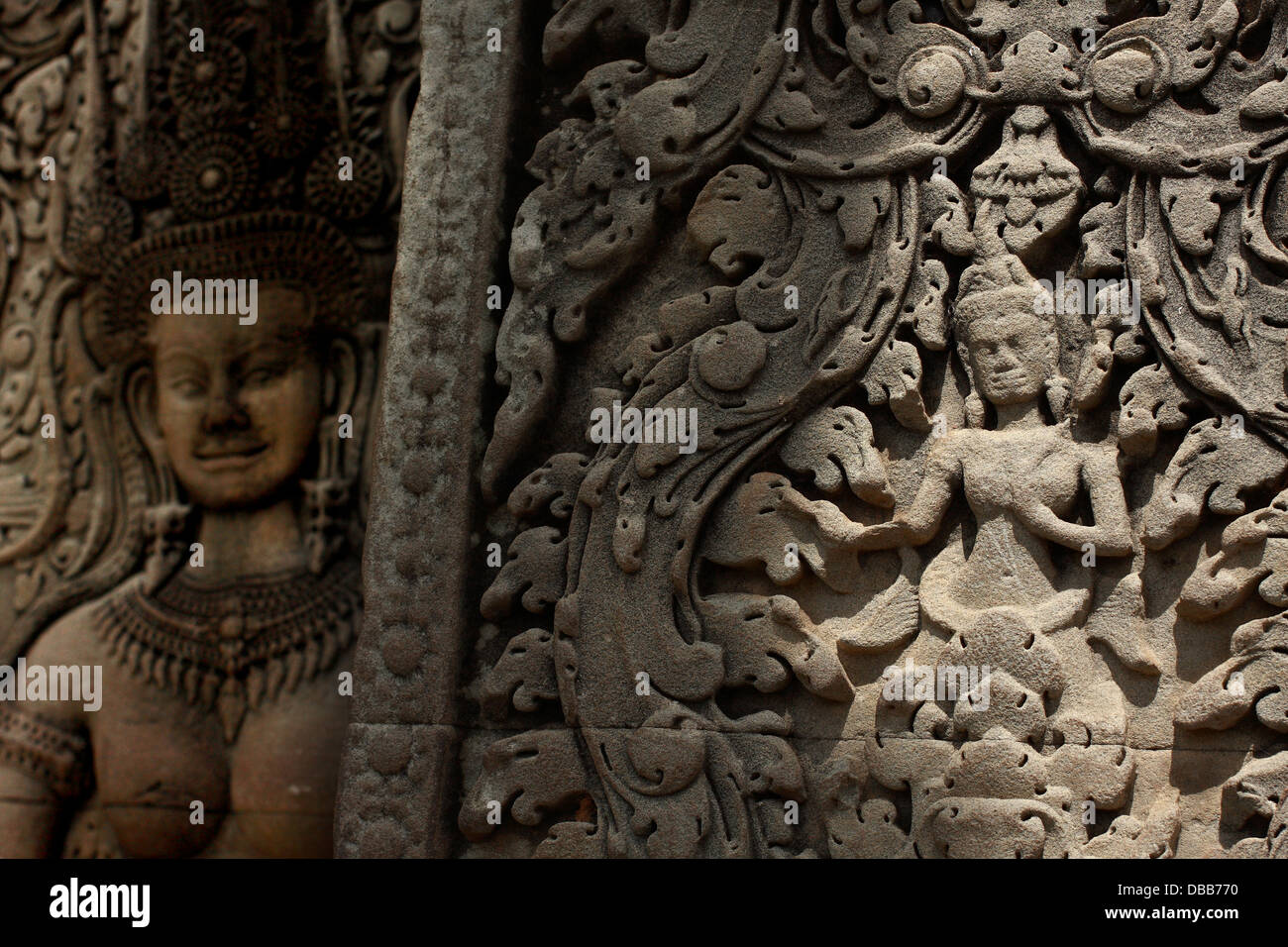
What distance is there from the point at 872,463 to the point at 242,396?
1994 mm

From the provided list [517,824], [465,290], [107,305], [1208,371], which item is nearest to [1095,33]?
[1208,371]

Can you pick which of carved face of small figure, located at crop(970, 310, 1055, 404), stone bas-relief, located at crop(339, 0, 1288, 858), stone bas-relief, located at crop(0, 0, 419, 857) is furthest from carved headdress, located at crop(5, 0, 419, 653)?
carved face of small figure, located at crop(970, 310, 1055, 404)

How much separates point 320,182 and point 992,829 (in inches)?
106

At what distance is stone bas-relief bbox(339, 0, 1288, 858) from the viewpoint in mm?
3172

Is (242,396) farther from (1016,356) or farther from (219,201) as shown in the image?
(1016,356)

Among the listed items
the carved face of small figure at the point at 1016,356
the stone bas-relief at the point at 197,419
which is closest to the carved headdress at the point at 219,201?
the stone bas-relief at the point at 197,419

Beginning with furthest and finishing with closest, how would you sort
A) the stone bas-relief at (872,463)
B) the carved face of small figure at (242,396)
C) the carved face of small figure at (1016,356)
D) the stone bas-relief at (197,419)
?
the carved face of small figure at (242,396) < the stone bas-relief at (197,419) < the carved face of small figure at (1016,356) < the stone bas-relief at (872,463)

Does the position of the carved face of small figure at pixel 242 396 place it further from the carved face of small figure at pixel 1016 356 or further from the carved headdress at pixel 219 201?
the carved face of small figure at pixel 1016 356

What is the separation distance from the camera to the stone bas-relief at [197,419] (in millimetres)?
4273

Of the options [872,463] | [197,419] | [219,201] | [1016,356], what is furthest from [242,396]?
[1016,356]

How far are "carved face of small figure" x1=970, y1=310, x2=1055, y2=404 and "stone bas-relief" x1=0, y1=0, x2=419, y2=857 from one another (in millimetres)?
1931

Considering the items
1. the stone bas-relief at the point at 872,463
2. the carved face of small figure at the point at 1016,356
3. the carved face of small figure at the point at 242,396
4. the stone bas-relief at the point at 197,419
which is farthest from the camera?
the carved face of small figure at the point at 242,396

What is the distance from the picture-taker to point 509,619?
354 centimetres

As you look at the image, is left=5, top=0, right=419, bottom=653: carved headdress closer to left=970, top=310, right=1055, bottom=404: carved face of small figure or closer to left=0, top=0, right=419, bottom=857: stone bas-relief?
left=0, top=0, right=419, bottom=857: stone bas-relief
